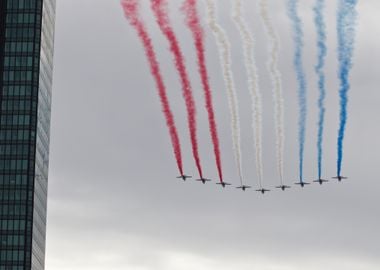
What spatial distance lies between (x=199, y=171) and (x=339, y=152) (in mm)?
21539

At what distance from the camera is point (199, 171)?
631ft

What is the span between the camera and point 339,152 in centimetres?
19112

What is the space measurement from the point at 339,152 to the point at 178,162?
24743 mm

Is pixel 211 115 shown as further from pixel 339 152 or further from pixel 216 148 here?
pixel 339 152

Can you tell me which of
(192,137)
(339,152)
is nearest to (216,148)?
(192,137)

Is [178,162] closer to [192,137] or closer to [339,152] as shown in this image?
[192,137]

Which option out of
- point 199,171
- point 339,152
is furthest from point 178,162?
point 339,152

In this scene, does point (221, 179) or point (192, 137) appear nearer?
point (192, 137)

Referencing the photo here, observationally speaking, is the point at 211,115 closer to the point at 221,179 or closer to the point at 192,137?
the point at 192,137

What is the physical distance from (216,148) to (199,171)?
24.7 feet

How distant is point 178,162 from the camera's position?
188 m

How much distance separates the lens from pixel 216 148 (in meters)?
186

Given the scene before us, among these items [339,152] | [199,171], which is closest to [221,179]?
[199,171]

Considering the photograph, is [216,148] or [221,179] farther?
[221,179]
